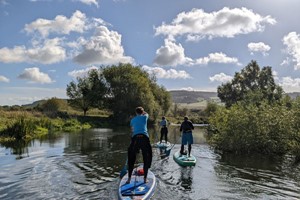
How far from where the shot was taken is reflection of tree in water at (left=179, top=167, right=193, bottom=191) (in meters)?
12.3

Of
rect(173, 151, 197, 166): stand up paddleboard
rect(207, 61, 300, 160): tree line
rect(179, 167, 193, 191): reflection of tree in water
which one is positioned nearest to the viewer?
rect(179, 167, 193, 191): reflection of tree in water

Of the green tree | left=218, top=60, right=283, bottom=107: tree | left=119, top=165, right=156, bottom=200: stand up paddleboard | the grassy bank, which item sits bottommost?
left=119, top=165, right=156, bottom=200: stand up paddleboard

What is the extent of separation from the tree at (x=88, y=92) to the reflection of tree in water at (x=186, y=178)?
5264cm

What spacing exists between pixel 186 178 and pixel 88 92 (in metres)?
56.1

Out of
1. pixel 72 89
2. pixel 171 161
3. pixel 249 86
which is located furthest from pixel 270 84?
pixel 171 161

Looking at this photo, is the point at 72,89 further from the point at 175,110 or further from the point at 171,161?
the point at 171,161

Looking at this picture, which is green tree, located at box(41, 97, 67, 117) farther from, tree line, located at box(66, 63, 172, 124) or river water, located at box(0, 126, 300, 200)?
river water, located at box(0, 126, 300, 200)

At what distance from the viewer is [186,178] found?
13734 mm

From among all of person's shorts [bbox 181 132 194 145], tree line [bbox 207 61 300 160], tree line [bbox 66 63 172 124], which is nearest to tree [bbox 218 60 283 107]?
tree line [bbox 66 63 172 124]

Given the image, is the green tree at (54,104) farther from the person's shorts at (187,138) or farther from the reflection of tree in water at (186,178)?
the reflection of tree in water at (186,178)

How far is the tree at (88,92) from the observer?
6681cm

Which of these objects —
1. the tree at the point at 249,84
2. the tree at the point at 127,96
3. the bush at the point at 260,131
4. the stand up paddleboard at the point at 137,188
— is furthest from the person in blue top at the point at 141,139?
the tree at the point at 249,84

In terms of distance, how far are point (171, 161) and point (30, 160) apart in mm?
8279

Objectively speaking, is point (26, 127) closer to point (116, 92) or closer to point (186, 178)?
point (186, 178)
